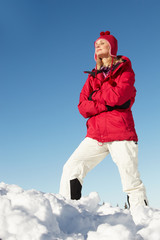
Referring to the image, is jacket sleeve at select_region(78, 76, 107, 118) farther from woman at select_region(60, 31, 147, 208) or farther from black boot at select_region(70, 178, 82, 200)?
black boot at select_region(70, 178, 82, 200)

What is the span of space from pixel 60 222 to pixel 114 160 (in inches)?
92.4

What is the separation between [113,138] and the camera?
402 centimetres

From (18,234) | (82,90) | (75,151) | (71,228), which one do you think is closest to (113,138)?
(75,151)

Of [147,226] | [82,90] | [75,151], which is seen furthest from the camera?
[82,90]

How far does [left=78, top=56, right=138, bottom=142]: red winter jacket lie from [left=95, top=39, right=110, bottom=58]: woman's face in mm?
424

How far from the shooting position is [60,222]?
1.88 m

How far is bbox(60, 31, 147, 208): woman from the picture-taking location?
155 inches

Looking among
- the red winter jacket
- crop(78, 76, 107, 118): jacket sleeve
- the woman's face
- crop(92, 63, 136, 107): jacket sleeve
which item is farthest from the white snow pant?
the woman's face

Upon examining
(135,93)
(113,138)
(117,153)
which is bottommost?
(117,153)

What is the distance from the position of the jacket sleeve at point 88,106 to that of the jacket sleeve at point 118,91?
81mm

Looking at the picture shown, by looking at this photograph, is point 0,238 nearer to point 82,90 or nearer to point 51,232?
point 51,232

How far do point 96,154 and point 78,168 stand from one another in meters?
0.38

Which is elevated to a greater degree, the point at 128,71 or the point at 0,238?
the point at 128,71

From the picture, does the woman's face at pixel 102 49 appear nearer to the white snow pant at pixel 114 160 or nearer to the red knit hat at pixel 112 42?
the red knit hat at pixel 112 42
